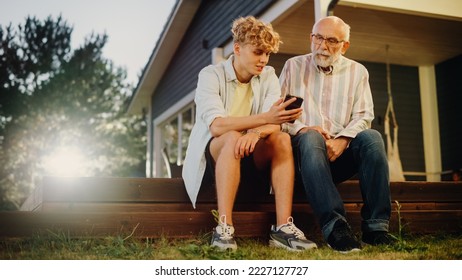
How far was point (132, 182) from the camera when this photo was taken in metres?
2.73

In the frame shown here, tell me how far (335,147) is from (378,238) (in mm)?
439

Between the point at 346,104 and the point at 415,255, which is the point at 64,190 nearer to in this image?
the point at 346,104

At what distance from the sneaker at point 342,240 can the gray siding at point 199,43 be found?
137 inches

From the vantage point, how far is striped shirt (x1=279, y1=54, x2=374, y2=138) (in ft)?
8.92

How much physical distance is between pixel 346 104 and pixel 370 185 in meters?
0.50

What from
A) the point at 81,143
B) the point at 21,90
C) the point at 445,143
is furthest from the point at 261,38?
the point at 445,143

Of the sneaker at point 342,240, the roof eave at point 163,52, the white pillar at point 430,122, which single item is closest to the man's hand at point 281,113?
the sneaker at point 342,240

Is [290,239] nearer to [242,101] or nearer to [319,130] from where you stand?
[319,130]

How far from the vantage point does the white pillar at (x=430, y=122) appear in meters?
7.21

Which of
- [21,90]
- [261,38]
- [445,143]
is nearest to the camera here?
[261,38]

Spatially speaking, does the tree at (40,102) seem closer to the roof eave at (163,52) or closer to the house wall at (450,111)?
the roof eave at (163,52)

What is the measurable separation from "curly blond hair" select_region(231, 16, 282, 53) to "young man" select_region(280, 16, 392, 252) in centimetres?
35

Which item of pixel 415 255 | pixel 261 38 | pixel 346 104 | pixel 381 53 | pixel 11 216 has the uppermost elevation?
pixel 381 53

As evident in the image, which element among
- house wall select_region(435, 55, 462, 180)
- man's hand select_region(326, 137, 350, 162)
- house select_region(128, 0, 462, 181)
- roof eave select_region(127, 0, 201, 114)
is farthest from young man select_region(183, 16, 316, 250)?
roof eave select_region(127, 0, 201, 114)
